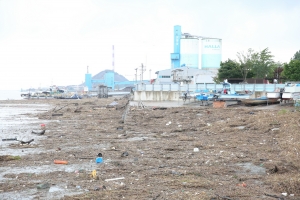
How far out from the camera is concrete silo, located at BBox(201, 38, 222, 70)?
82500mm

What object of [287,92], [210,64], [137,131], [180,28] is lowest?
[137,131]

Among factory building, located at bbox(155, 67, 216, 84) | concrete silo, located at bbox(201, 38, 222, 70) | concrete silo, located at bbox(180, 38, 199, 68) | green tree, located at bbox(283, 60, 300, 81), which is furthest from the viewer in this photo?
concrete silo, located at bbox(201, 38, 222, 70)

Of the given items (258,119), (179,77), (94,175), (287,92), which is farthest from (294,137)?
(179,77)

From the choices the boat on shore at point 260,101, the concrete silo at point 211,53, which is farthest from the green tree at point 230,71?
the concrete silo at point 211,53

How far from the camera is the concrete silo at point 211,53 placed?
82.5 meters

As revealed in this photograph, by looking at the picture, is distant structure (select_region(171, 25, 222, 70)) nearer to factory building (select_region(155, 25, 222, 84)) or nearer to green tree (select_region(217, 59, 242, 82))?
factory building (select_region(155, 25, 222, 84))

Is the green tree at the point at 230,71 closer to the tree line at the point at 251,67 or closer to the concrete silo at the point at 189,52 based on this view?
the tree line at the point at 251,67

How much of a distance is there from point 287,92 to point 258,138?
14.7m

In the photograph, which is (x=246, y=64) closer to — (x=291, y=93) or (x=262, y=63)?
(x=262, y=63)

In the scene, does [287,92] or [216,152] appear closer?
[216,152]

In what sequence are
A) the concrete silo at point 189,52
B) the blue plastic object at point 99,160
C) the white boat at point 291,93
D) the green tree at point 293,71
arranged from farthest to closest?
1. the concrete silo at point 189,52
2. the green tree at point 293,71
3. the white boat at point 291,93
4. the blue plastic object at point 99,160

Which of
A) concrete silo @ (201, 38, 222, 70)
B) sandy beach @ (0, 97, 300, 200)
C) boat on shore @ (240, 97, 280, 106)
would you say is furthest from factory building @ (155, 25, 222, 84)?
sandy beach @ (0, 97, 300, 200)

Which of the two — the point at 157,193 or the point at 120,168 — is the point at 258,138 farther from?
the point at 157,193

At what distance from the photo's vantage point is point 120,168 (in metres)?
7.90
